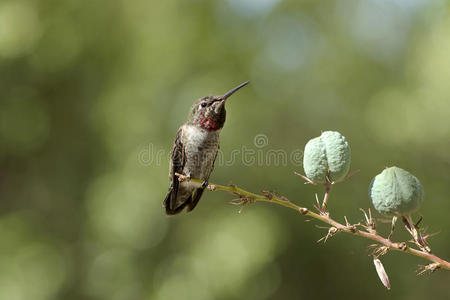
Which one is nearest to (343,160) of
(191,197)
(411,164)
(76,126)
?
(191,197)

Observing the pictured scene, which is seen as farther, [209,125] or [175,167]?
[175,167]

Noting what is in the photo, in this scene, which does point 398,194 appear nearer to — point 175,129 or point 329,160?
point 329,160

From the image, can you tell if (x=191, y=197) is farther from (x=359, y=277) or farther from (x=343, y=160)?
(x=359, y=277)

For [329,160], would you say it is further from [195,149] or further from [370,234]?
[195,149]

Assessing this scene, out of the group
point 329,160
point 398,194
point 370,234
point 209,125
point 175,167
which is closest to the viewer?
point 370,234

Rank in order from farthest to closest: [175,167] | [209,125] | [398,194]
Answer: [175,167]
[209,125]
[398,194]

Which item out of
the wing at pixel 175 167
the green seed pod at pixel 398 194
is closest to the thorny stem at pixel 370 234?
the green seed pod at pixel 398 194

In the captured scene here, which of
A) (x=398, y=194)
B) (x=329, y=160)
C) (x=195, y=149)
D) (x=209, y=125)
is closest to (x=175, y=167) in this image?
(x=195, y=149)

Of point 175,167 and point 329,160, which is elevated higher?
point 329,160
